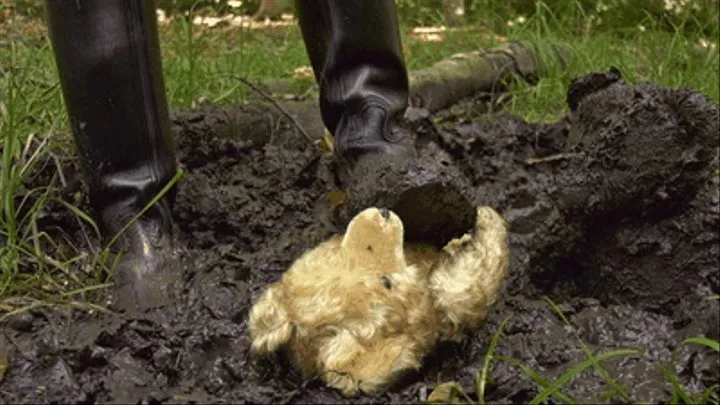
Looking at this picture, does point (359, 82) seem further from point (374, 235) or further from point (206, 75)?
point (206, 75)

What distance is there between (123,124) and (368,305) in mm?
708

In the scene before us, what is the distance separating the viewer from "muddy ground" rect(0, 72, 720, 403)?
1996 mm

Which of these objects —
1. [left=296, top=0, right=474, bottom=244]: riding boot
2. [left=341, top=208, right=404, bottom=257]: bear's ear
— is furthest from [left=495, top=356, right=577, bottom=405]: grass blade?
[left=296, top=0, right=474, bottom=244]: riding boot

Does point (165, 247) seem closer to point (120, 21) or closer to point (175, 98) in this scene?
point (120, 21)

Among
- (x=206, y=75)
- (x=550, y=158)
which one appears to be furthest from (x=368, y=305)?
(x=206, y=75)

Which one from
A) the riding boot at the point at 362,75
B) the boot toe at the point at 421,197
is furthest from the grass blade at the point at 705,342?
the riding boot at the point at 362,75

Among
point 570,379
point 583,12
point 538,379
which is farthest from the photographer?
point 583,12

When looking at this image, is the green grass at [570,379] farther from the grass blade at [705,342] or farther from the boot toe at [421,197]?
the boot toe at [421,197]

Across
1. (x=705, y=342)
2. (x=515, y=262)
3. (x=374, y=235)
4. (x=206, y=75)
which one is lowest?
(x=206, y=75)

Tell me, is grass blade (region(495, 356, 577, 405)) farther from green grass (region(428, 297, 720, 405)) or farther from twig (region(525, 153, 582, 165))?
twig (region(525, 153, 582, 165))

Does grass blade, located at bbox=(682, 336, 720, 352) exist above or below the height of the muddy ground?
above

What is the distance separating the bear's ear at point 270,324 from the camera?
1.95 metres

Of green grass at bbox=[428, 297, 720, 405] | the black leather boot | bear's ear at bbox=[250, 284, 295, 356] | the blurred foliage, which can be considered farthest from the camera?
the blurred foliage

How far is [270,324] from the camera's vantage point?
1.99 metres
